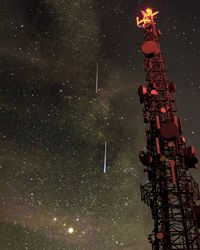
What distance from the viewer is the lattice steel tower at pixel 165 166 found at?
20.3 m

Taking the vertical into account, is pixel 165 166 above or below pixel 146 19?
below

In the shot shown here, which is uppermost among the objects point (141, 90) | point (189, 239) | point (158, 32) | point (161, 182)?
point (158, 32)

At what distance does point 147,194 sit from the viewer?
21969mm

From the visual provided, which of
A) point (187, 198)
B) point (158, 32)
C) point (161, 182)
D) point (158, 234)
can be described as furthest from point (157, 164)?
point (158, 32)

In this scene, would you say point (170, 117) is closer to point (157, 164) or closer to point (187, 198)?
point (157, 164)

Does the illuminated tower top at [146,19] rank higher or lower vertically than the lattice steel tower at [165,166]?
higher

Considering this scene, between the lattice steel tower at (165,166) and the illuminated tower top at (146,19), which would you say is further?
the illuminated tower top at (146,19)

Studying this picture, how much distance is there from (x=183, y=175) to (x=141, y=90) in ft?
21.4

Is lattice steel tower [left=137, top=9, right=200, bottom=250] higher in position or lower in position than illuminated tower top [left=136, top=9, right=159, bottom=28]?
lower

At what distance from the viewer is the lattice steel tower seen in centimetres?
2028

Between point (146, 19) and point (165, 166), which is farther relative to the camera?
point (146, 19)

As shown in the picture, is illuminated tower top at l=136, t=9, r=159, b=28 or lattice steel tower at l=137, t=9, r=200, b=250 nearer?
lattice steel tower at l=137, t=9, r=200, b=250

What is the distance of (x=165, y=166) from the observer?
22062mm

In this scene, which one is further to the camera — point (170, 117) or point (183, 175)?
point (170, 117)
